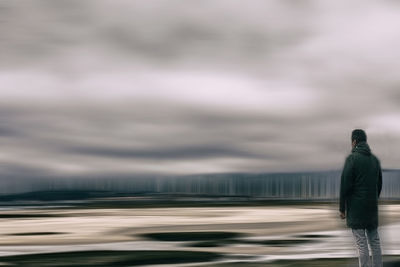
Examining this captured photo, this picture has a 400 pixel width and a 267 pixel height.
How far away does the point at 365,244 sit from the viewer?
10.9m

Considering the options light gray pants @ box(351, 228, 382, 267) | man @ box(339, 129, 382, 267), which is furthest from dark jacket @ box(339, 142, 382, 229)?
light gray pants @ box(351, 228, 382, 267)

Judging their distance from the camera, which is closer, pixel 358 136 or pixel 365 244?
pixel 365 244

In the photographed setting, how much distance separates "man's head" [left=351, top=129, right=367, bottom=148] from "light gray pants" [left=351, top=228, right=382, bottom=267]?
5.09 ft

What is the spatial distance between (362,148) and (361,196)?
2.77 feet

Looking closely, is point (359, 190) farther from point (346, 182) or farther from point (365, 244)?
point (365, 244)

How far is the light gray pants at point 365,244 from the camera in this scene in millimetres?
10906

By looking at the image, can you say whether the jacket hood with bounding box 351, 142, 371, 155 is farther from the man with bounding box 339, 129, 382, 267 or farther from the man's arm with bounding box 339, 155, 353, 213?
the man's arm with bounding box 339, 155, 353, 213

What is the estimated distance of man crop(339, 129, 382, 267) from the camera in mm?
10820

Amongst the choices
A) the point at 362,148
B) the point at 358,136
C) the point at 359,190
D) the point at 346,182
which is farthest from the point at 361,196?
the point at 358,136

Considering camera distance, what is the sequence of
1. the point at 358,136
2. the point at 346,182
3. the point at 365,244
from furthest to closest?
1. the point at 358,136
2. the point at 365,244
3. the point at 346,182

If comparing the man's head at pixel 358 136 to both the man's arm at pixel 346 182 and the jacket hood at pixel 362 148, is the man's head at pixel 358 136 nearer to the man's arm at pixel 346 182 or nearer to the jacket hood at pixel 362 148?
the jacket hood at pixel 362 148

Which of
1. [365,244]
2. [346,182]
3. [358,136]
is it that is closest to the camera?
[346,182]

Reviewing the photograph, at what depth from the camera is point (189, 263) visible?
52.1ft

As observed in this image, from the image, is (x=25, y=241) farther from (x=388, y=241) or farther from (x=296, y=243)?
(x=388, y=241)
